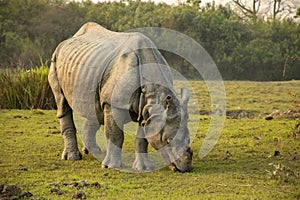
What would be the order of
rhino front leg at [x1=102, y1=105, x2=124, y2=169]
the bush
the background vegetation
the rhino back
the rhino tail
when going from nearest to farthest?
rhino front leg at [x1=102, y1=105, x2=124, y2=169] → the rhino back → the rhino tail → the bush → the background vegetation

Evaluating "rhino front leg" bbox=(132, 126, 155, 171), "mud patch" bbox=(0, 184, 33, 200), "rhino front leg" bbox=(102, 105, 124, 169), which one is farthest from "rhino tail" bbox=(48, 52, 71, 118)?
"mud patch" bbox=(0, 184, 33, 200)

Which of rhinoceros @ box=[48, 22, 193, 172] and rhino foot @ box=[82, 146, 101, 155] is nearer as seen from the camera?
rhinoceros @ box=[48, 22, 193, 172]

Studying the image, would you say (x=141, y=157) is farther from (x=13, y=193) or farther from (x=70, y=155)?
(x=13, y=193)

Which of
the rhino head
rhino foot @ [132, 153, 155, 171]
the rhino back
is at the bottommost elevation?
rhino foot @ [132, 153, 155, 171]

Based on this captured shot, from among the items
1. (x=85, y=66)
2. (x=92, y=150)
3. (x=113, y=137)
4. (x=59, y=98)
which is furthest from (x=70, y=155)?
(x=85, y=66)

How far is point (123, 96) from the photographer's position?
659 centimetres

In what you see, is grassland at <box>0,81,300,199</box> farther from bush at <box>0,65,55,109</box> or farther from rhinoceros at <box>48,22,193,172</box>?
bush at <box>0,65,55,109</box>

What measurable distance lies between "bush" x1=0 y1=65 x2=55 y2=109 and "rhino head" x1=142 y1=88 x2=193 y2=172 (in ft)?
22.1

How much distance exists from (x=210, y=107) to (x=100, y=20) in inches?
477

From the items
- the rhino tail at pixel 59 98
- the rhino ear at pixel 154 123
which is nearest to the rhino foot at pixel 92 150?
the rhino tail at pixel 59 98

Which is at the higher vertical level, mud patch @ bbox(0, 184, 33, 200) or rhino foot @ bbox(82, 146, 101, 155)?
mud patch @ bbox(0, 184, 33, 200)

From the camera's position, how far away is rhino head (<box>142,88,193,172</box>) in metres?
6.23

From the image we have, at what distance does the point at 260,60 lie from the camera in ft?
78.2

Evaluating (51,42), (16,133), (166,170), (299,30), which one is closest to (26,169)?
(166,170)
